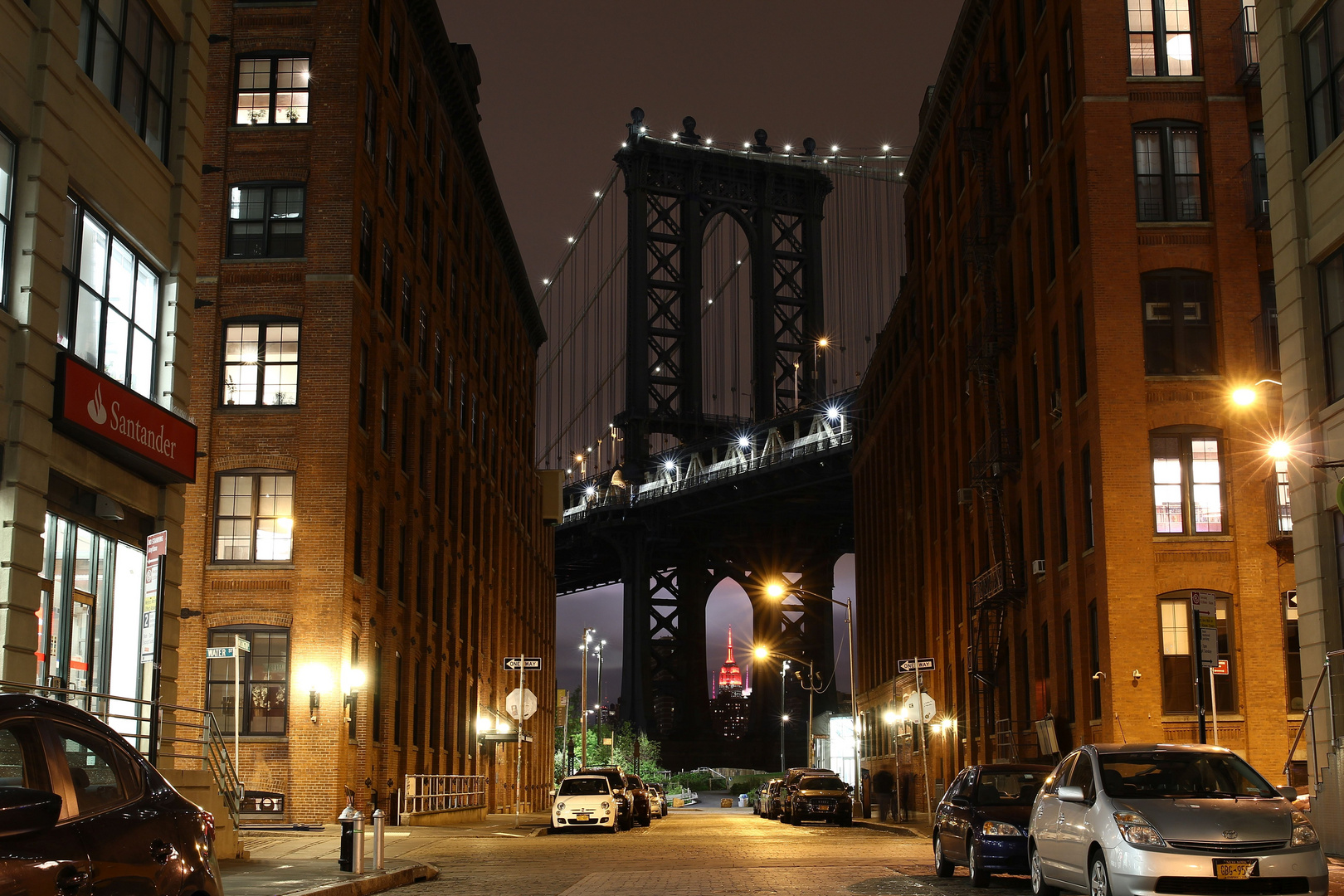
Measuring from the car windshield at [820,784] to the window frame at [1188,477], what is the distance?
1590 centimetres

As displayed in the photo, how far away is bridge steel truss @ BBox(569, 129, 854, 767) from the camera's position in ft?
349

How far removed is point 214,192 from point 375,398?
6171mm

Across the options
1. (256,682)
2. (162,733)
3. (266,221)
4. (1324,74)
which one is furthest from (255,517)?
(1324,74)

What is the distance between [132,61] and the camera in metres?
20.8

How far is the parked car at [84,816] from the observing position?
657 cm

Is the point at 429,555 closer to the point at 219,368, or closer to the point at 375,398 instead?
the point at 375,398

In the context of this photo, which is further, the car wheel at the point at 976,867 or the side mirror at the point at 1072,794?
the car wheel at the point at 976,867

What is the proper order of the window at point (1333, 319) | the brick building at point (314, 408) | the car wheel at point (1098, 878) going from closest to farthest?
the car wheel at point (1098, 878) → the window at point (1333, 319) → the brick building at point (314, 408)

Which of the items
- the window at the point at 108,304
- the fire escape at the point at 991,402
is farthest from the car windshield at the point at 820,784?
the window at the point at 108,304

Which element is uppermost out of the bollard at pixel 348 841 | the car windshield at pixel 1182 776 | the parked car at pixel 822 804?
the car windshield at pixel 1182 776

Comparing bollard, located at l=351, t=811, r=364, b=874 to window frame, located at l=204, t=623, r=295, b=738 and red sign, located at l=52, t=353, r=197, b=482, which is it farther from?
window frame, located at l=204, t=623, r=295, b=738

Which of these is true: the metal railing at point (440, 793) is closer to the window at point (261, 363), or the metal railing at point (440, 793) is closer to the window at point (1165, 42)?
the window at point (261, 363)

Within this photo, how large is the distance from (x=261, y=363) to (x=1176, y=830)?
26.8m

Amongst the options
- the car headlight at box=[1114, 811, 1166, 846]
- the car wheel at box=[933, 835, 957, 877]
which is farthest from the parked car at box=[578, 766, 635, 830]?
the car headlight at box=[1114, 811, 1166, 846]
